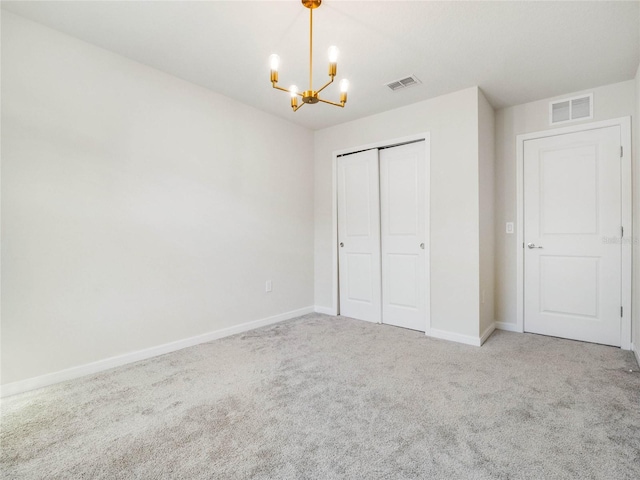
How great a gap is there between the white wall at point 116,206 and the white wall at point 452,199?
6.11 ft

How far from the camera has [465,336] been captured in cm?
323

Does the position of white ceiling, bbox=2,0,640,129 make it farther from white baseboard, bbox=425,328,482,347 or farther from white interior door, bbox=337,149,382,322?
white baseboard, bbox=425,328,482,347

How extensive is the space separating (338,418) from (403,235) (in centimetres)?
236

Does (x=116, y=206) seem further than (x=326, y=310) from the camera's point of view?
No

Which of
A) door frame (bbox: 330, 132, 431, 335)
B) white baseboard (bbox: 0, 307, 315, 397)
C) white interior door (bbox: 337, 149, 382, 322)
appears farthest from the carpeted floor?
white interior door (bbox: 337, 149, 382, 322)

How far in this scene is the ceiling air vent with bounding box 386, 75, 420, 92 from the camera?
3021mm

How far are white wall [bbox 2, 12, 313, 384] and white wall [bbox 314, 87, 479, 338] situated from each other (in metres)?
1.86

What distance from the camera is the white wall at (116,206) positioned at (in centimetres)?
221

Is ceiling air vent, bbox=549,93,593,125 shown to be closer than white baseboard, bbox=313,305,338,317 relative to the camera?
Yes

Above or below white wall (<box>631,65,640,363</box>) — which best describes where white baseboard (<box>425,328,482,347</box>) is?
below

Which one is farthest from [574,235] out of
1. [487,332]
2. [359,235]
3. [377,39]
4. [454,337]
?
[377,39]

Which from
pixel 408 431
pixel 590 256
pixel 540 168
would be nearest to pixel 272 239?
pixel 408 431

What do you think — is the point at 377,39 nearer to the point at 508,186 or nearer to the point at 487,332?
the point at 508,186

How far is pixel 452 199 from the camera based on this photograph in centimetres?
334
